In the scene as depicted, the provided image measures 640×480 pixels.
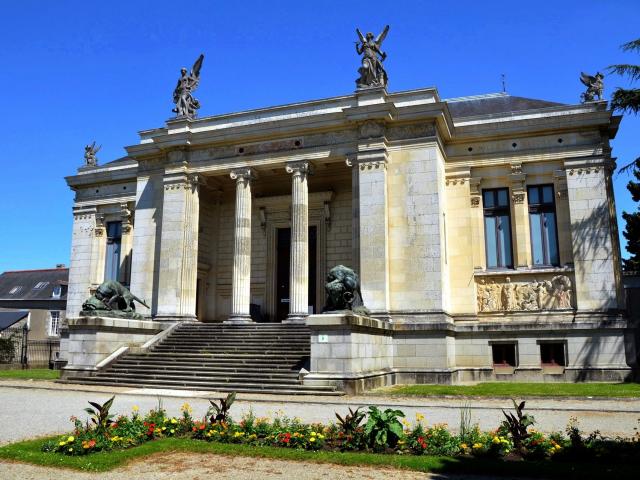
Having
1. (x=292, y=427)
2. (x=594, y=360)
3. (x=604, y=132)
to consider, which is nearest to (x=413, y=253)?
(x=594, y=360)

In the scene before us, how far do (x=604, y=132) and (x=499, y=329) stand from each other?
29.1 ft

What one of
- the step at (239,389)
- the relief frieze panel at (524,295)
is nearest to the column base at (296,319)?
the step at (239,389)

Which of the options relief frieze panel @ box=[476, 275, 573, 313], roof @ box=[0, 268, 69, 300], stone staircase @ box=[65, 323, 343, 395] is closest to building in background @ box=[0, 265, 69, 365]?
roof @ box=[0, 268, 69, 300]

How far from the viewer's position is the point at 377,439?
8.12 m

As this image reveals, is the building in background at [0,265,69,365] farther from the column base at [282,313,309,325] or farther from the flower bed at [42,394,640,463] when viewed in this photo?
the flower bed at [42,394,640,463]

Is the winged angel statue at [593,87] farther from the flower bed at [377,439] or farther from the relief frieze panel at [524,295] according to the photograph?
the flower bed at [377,439]

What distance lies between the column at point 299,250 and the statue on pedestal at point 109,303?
637 cm

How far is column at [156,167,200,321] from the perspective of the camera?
2453 centimetres

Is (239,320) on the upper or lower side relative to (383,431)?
upper

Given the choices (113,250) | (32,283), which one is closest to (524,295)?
(113,250)

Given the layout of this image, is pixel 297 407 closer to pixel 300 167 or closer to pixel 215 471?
pixel 215 471

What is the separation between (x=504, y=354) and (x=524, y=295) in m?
2.47

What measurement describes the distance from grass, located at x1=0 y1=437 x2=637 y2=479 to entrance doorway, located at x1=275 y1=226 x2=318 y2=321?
18.4 meters

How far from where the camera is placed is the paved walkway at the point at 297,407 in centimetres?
1060
